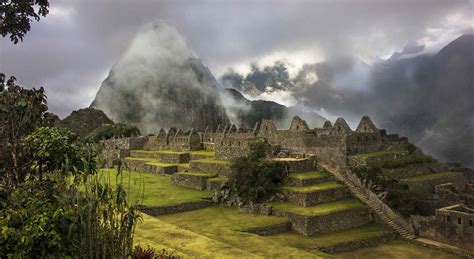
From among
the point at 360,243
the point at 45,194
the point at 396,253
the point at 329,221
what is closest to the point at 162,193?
the point at 329,221

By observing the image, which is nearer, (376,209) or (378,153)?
(376,209)

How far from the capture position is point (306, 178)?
71.4 feet

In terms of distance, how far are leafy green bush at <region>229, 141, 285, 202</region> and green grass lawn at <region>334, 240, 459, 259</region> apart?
20.1 feet

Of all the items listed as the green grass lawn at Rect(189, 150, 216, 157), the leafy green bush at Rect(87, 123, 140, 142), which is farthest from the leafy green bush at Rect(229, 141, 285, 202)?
the leafy green bush at Rect(87, 123, 140, 142)

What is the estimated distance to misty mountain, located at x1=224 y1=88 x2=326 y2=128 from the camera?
53.0 m

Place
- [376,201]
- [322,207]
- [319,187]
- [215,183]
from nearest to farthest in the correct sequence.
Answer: [322,207] → [376,201] → [319,187] → [215,183]

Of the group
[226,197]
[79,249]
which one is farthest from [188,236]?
[226,197]

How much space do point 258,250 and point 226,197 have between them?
32.3 feet

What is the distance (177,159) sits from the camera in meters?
33.9

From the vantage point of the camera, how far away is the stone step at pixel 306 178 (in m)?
21.6

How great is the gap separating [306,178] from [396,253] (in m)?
6.31

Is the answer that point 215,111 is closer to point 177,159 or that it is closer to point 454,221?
point 177,159

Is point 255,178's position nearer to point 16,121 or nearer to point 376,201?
point 376,201

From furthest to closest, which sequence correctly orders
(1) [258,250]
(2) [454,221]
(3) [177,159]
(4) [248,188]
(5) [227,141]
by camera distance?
1. (3) [177,159]
2. (5) [227,141]
3. (4) [248,188]
4. (2) [454,221]
5. (1) [258,250]
